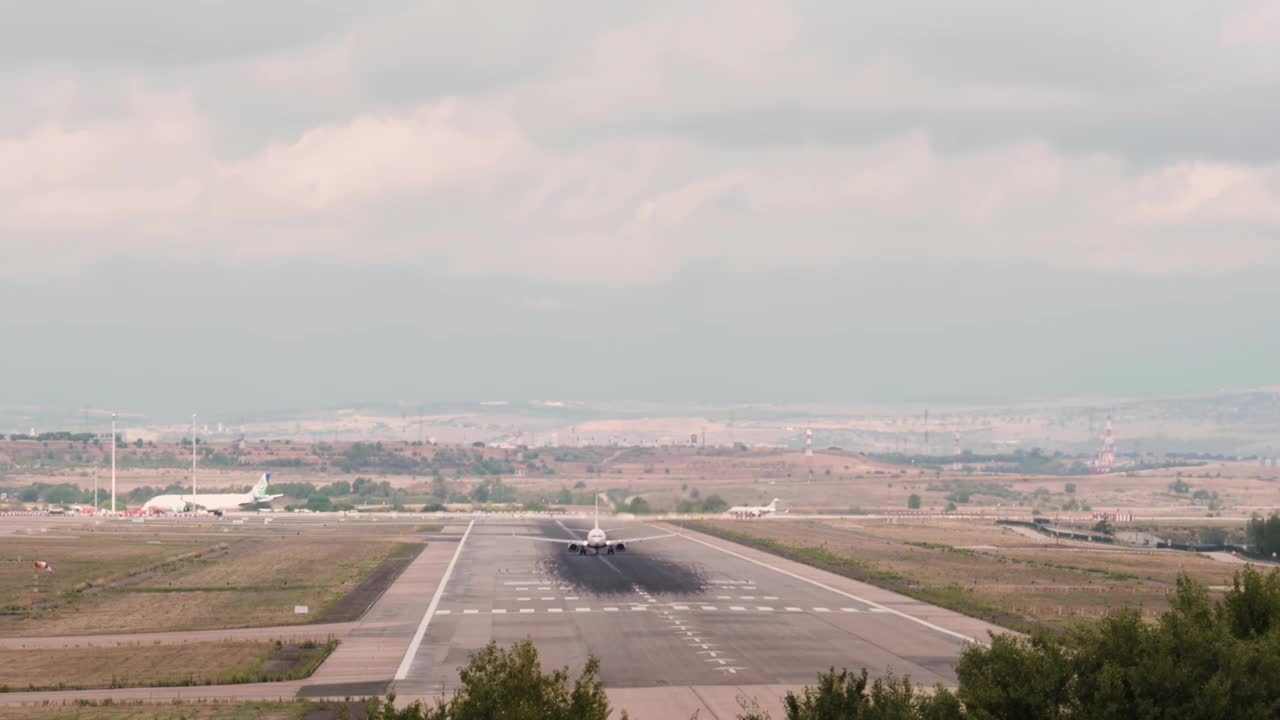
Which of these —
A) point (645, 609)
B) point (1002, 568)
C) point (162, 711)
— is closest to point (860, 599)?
point (645, 609)

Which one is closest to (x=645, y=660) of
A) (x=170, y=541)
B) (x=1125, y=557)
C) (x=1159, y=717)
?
(x=1159, y=717)

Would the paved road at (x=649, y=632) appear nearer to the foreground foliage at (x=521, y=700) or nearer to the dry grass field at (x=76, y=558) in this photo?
the foreground foliage at (x=521, y=700)

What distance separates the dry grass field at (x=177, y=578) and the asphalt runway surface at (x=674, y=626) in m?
9.76

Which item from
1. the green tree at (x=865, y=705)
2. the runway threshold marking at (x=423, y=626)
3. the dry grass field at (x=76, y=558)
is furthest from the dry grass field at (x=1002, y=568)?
the dry grass field at (x=76, y=558)

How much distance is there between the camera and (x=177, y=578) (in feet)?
327

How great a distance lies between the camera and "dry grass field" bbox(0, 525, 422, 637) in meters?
71.7

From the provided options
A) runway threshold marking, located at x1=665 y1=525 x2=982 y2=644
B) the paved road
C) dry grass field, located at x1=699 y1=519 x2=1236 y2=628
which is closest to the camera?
the paved road

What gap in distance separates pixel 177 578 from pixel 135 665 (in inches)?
1888

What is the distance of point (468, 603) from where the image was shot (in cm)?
7950

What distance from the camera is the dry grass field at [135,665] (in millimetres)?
49656

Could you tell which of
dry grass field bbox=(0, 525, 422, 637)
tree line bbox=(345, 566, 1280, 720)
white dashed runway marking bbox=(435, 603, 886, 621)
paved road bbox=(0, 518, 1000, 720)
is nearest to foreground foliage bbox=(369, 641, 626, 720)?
tree line bbox=(345, 566, 1280, 720)

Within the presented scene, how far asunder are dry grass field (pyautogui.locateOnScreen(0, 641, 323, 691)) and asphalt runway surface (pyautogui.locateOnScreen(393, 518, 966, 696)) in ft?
22.4

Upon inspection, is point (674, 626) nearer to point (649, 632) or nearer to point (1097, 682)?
point (649, 632)

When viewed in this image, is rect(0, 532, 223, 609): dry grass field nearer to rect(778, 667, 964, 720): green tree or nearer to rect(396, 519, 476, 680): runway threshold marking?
rect(396, 519, 476, 680): runway threshold marking
